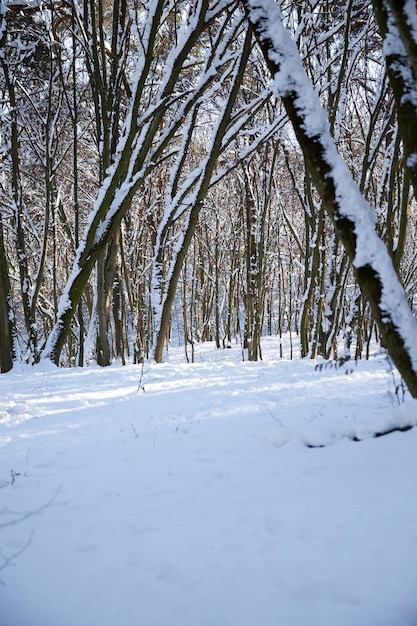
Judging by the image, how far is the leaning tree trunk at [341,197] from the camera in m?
2.66

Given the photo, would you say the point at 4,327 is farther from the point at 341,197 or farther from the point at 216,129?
the point at 341,197

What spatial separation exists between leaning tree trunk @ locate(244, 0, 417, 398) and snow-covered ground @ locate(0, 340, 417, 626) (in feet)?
1.67

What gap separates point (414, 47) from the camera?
2512 millimetres

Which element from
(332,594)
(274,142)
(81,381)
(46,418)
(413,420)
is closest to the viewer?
(332,594)

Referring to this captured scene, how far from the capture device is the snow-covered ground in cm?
157

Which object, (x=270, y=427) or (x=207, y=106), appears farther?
(x=207, y=106)

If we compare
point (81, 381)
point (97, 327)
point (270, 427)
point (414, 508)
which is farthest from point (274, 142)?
point (414, 508)

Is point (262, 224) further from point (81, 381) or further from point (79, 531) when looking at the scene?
point (79, 531)

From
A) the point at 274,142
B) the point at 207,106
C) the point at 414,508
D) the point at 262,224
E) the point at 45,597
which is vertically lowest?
the point at 45,597

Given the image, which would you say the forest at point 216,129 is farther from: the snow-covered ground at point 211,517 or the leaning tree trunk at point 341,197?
the snow-covered ground at point 211,517

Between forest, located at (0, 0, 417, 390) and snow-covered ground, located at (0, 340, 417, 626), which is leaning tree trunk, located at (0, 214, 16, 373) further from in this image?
snow-covered ground, located at (0, 340, 417, 626)

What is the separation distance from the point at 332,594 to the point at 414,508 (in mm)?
709

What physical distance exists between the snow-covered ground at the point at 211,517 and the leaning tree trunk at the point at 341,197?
1.67 ft

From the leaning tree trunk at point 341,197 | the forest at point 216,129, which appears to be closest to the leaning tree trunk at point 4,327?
the forest at point 216,129
